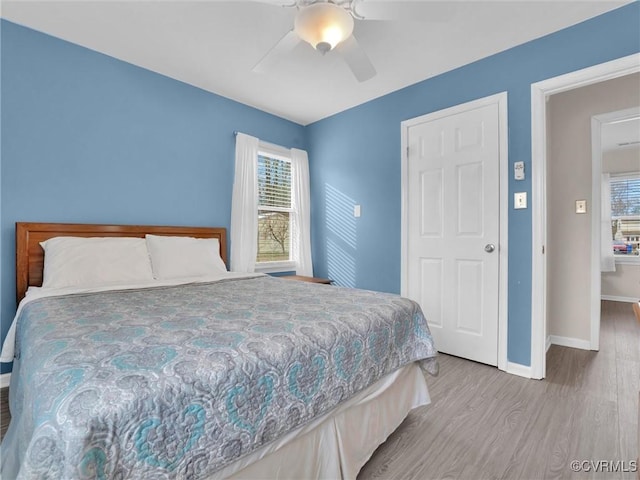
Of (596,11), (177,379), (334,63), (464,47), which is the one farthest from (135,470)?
(596,11)

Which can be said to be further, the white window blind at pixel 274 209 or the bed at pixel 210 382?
the white window blind at pixel 274 209

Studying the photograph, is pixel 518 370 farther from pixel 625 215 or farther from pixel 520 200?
pixel 625 215

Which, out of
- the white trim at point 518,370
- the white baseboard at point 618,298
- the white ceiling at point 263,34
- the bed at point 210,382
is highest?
the white ceiling at point 263,34

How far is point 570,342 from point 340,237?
99.4 inches

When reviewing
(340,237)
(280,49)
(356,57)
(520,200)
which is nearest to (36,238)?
(280,49)

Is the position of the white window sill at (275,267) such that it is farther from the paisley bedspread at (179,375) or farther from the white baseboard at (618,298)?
the white baseboard at (618,298)

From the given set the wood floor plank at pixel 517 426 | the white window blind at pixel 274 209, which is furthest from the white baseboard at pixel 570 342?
the white window blind at pixel 274 209

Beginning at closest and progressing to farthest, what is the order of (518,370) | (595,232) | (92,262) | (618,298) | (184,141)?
(92,262), (518,370), (595,232), (184,141), (618,298)

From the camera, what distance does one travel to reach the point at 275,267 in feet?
12.5

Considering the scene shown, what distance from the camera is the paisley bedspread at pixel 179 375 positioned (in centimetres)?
67

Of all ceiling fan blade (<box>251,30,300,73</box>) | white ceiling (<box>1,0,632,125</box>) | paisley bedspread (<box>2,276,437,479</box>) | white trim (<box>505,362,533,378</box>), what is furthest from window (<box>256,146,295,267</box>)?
white trim (<box>505,362,533,378</box>)

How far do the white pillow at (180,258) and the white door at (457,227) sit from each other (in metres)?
1.89

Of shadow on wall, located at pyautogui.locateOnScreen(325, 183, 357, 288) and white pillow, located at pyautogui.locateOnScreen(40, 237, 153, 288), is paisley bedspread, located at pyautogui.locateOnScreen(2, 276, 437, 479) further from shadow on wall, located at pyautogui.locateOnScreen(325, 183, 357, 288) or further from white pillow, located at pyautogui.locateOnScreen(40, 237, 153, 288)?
shadow on wall, located at pyautogui.locateOnScreen(325, 183, 357, 288)

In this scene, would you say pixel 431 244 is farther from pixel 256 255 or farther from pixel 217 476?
pixel 217 476
